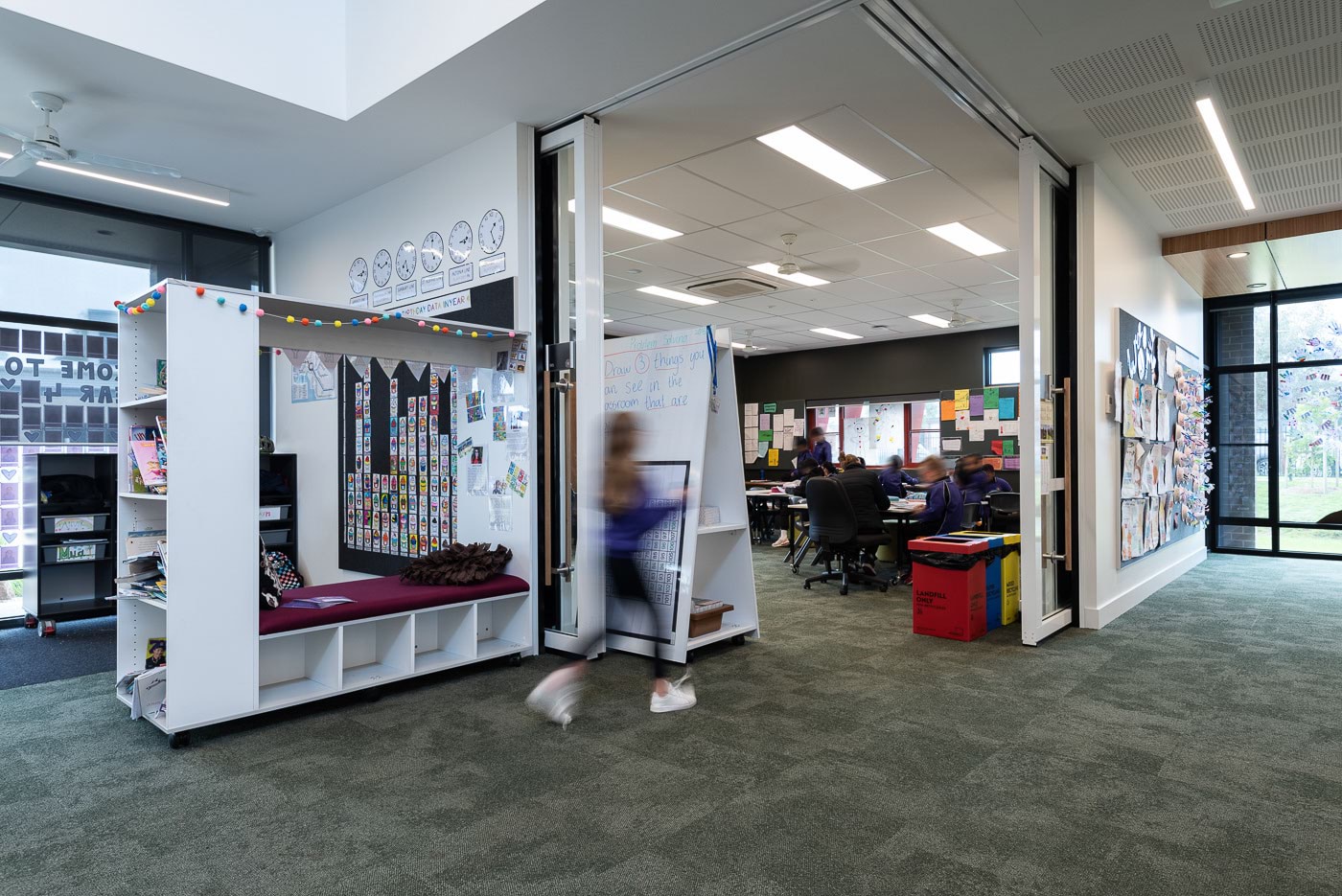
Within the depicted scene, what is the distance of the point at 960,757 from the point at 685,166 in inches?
164

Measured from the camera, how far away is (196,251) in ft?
22.1

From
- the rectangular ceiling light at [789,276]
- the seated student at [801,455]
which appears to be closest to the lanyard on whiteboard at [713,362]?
the rectangular ceiling light at [789,276]

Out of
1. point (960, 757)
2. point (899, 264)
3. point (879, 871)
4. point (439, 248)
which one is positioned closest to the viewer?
point (879, 871)

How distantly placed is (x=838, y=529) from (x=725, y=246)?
9.36 ft

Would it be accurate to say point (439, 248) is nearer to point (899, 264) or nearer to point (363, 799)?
point (363, 799)

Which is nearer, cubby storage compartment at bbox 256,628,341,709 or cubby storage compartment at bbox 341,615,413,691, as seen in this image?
cubby storage compartment at bbox 256,628,341,709

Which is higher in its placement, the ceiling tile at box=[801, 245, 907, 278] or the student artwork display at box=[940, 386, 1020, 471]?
the ceiling tile at box=[801, 245, 907, 278]

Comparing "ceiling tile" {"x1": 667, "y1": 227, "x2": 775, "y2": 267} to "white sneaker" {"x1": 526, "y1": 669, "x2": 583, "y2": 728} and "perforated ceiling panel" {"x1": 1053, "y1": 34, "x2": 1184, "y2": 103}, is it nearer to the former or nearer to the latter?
"perforated ceiling panel" {"x1": 1053, "y1": 34, "x2": 1184, "y2": 103}

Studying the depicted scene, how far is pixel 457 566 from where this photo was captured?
4.46m

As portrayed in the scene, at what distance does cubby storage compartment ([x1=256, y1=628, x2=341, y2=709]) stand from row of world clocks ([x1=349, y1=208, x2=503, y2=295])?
8.10ft

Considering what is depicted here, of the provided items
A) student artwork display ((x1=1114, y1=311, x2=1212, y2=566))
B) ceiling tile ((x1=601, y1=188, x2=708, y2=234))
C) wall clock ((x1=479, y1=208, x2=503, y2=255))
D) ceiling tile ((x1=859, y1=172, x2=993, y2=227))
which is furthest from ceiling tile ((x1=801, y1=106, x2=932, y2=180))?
student artwork display ((x1=1114, y1=311, x2=1212, y2=566))

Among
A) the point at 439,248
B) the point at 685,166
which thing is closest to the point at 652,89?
the point at 685,166

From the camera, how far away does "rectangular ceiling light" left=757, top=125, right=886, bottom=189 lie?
16.8 ft

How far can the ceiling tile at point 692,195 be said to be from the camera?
5820 mm
